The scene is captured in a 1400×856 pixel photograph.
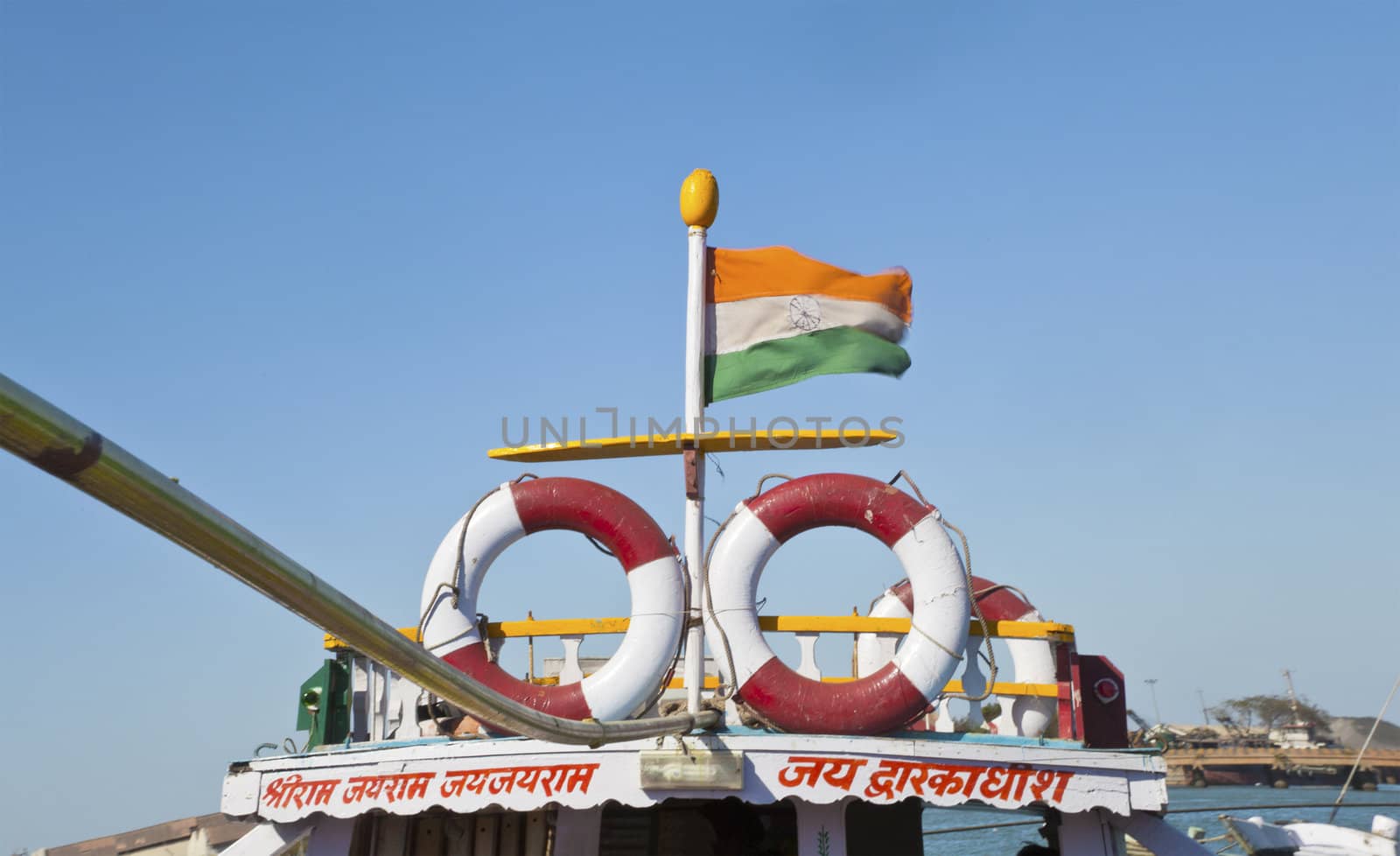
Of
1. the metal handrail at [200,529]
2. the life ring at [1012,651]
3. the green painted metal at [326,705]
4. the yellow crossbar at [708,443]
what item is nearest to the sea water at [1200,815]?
the life ring at [1012,651]

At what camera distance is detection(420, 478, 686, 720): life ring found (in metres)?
6.81

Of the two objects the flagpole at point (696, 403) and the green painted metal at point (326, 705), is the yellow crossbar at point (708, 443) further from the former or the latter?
the green painted metal at point (326, 705)

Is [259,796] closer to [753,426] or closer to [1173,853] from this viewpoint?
[753,426]

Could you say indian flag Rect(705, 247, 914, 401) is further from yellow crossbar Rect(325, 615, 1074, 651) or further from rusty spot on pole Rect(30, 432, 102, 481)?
rusty spot on pole Rect(30, 432, 102, 481)

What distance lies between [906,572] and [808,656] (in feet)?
2.48

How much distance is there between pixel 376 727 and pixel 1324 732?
80.1 m

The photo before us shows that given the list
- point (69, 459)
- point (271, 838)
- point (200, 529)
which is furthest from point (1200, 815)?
point (69, 459)

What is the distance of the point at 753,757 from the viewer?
20.9ft

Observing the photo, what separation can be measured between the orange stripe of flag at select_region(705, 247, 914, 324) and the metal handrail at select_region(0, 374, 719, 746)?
440cm

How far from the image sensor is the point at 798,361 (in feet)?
26.0

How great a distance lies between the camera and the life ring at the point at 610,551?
6.81 m

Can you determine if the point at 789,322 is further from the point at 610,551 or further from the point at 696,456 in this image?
the point at 610,551

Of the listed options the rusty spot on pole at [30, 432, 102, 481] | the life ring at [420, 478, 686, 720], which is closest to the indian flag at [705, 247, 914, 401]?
the life ring at [420, 478, 686, 720]

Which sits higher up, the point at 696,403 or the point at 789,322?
the point at 789,322
